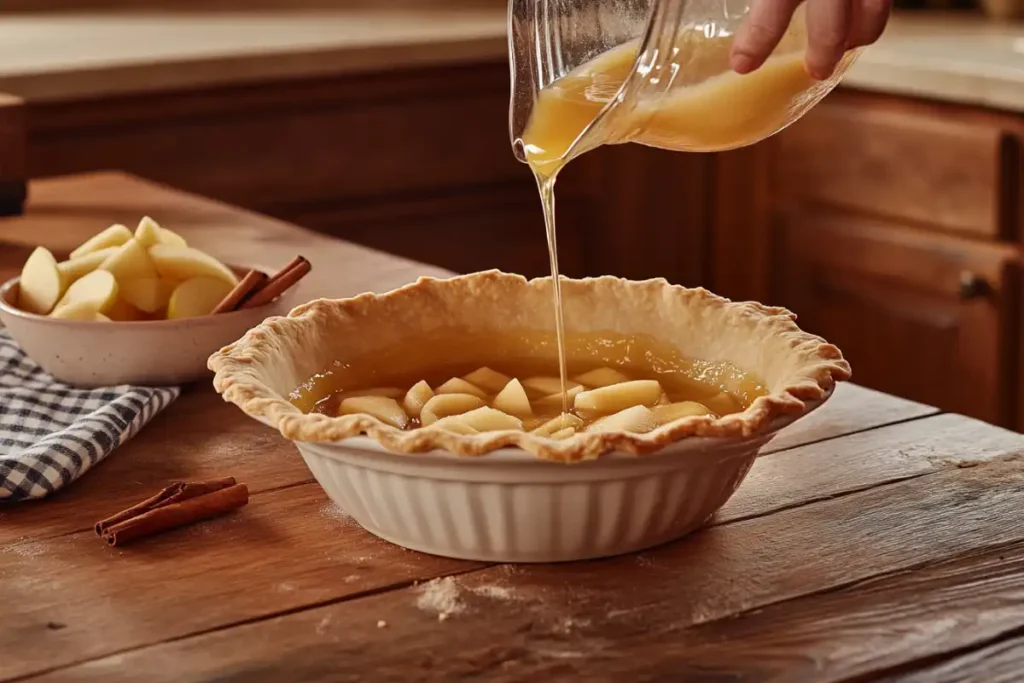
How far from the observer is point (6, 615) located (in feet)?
2.97

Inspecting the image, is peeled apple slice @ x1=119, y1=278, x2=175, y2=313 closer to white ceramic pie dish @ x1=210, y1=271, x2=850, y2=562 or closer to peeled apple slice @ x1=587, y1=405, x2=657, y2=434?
white ceramic pie dish @ x1=210, y1=271, x2=850, y2=562

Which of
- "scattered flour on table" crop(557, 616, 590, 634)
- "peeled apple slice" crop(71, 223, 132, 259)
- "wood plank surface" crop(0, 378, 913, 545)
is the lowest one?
"wood plank surface" crop(0, 378, 913, 545)

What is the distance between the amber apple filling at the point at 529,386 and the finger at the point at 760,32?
0.23 metres

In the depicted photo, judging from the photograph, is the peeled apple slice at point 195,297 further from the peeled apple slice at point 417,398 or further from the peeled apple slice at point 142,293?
the peeled apple slice at point 417,398

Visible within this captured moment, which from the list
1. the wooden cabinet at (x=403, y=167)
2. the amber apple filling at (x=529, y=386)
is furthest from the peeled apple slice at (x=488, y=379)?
the wooden cabinet at (x=403, y=167)

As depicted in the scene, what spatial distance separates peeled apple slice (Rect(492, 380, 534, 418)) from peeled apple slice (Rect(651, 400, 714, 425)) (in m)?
0.09

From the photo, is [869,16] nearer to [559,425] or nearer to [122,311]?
[559,425]

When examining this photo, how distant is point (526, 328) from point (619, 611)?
35 centimetres

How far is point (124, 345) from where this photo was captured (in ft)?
4.22

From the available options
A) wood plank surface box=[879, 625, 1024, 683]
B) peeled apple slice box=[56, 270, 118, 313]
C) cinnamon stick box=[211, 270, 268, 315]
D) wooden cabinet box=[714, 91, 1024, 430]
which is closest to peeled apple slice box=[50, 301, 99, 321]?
peeled apple slice box=[56, 270, 118, 313]

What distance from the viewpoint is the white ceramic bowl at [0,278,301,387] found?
4.20ft

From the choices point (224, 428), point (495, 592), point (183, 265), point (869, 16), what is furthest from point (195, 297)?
point (869, 16)

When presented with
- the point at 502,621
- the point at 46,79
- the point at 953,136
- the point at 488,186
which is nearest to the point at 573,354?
the point at 502,621

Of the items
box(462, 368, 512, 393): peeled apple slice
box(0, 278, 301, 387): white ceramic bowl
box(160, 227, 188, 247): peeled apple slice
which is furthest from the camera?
box(160, 227, 188, 247): peeled apple slice
